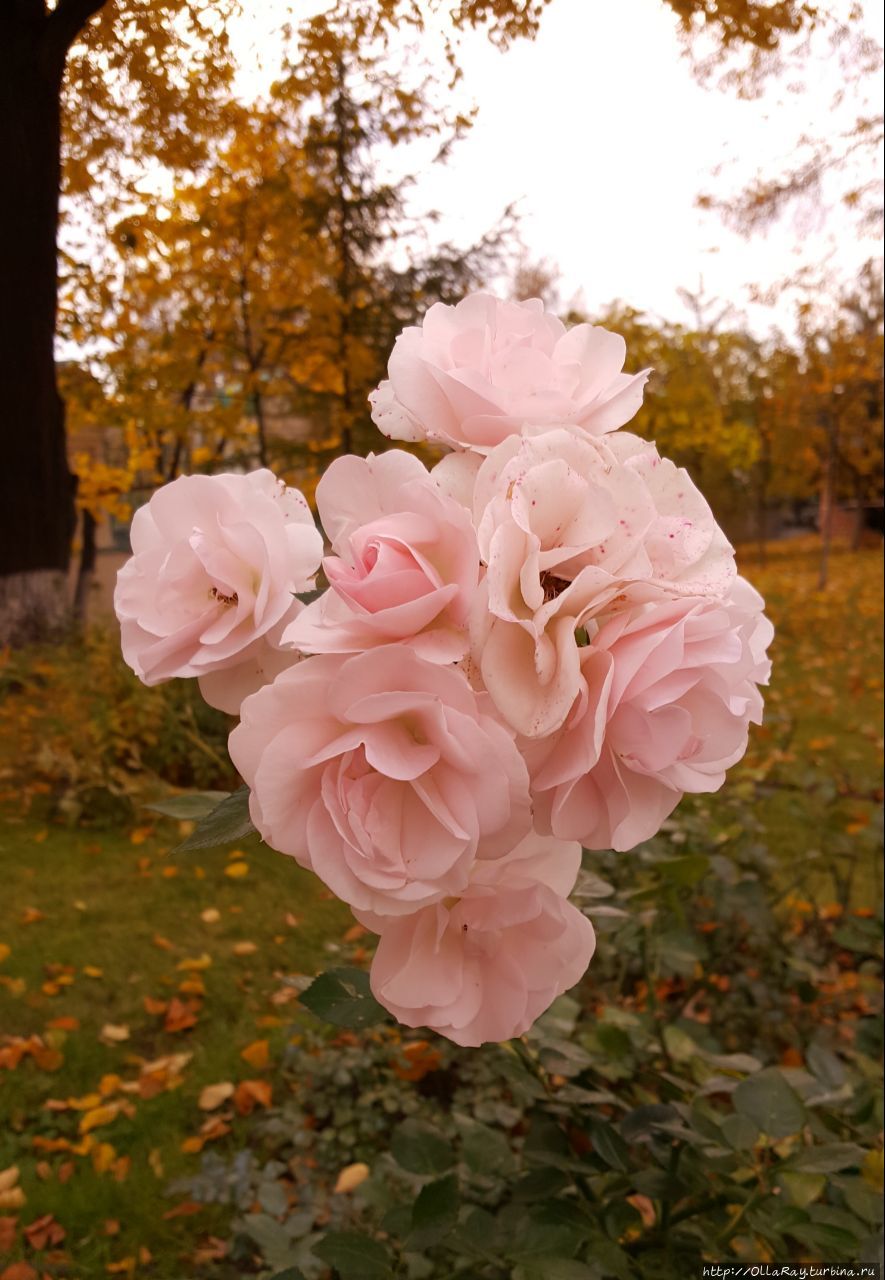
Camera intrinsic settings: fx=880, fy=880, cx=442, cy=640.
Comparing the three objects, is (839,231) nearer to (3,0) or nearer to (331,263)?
(331,263)

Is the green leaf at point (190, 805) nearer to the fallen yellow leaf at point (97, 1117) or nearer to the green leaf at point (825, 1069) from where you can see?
the green leaf at point (825, 1069)

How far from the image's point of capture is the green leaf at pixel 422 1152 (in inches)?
37.5

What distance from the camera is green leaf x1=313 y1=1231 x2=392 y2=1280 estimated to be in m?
0.82

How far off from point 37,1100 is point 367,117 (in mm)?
2141

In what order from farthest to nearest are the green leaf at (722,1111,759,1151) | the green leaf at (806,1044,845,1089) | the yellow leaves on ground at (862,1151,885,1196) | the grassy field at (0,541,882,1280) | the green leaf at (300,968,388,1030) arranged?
the grassy field at (0,541,882,1280) < the green leaf at (806,1044,845,1089) < the yellow leaves on ground at (862,1151,885,1196) < the green leaf at (722,1111,759,1151) < the green leaf at (300,968,388,1030)

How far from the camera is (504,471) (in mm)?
500

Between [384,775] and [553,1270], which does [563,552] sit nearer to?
[384,775]

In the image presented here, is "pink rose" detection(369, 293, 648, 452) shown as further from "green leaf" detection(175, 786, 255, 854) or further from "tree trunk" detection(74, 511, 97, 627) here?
"tree trunk" detection(74, 511, 97, 627)

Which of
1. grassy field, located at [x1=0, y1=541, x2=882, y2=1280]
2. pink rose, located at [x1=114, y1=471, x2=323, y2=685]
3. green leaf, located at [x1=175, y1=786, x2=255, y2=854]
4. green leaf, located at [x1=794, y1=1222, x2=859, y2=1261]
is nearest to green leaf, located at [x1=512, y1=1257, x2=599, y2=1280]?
green leaf, located at [x1=794, y1=1222, x2=859, y2=1261]

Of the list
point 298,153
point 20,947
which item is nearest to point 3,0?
point 298,153

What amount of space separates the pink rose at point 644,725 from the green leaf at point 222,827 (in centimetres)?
21

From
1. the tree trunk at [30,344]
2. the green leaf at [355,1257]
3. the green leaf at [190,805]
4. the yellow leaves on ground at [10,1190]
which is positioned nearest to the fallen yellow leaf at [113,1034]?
the yellow leaves on ground at [10,1190]

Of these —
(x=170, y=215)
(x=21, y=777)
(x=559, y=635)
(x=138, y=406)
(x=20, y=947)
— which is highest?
(x=170, y=215)

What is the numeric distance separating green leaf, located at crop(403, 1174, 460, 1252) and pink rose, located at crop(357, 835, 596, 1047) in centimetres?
43
